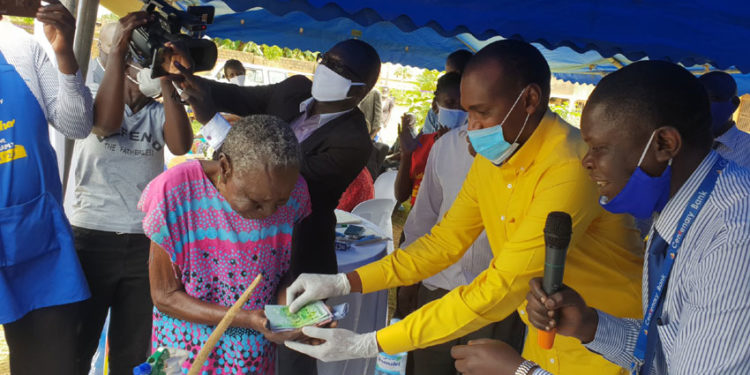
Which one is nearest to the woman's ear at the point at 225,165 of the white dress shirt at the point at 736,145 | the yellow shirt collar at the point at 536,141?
the yellow shirt collar at the point at 536,141

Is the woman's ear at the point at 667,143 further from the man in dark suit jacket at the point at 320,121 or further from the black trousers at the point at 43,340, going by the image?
the black trousers at the point at 43,340

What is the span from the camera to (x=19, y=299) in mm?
2059

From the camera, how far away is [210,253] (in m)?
1.94

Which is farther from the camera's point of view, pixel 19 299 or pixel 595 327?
pixel 19 299

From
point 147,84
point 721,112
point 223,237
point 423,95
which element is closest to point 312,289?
point 223,237

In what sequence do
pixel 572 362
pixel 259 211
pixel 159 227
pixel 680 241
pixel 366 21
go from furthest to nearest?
pixel 366 21, pixel 572 362, pixel 259 211, pixel 159 227, pixel 680 241

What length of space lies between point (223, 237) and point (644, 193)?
4.54 ft

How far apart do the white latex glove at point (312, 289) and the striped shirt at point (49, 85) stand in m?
1.23

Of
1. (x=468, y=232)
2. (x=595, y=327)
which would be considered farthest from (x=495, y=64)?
(x=595, y=327)

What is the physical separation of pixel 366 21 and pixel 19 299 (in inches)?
83.8

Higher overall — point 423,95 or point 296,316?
point 296,316

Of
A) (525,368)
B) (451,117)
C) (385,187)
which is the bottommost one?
(385,187)

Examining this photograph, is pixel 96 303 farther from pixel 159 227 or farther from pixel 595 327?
pixel 595 327

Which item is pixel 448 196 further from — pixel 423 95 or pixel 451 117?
pixel 423 95
